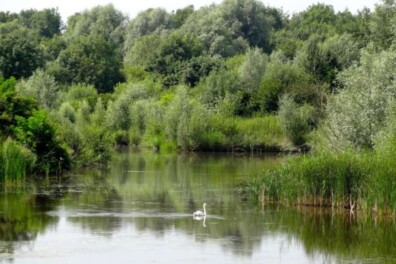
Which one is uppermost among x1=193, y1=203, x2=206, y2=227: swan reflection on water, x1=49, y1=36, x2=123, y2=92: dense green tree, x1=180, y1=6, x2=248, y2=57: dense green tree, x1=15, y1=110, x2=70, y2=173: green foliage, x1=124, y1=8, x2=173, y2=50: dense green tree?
x1=124, y1=8, x2=173, y2=50: dense green tree

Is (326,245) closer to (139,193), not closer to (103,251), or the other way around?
(103,251)

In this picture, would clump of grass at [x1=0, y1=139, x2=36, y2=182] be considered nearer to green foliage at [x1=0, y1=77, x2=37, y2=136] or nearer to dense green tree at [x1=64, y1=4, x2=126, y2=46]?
green foliage at [x1=0, y1=77, x2=37, y2=136]

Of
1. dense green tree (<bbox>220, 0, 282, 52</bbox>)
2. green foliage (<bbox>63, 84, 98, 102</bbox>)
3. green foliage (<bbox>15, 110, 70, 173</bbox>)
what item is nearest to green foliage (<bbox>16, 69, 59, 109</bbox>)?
green foliage (<bbox>63, 84, 98, 102</bbox>)

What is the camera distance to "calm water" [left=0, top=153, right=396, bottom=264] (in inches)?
801

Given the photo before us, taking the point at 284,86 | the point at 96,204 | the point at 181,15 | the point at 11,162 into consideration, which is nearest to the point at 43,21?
the point at 181,15

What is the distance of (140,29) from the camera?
100750mm

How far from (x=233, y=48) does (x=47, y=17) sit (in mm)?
49067

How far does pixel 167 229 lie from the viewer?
2358 cm

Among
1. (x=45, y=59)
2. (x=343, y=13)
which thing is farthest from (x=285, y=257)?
A: (x=343, y=13)

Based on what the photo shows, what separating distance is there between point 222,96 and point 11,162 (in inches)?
1401

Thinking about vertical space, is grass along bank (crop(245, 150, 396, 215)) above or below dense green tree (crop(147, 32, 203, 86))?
below

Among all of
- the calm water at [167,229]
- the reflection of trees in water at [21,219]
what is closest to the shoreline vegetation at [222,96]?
the calm water at [167,229]

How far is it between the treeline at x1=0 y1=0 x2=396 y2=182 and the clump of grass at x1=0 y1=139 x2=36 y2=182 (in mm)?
74

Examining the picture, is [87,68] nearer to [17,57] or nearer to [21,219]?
[17,57]
